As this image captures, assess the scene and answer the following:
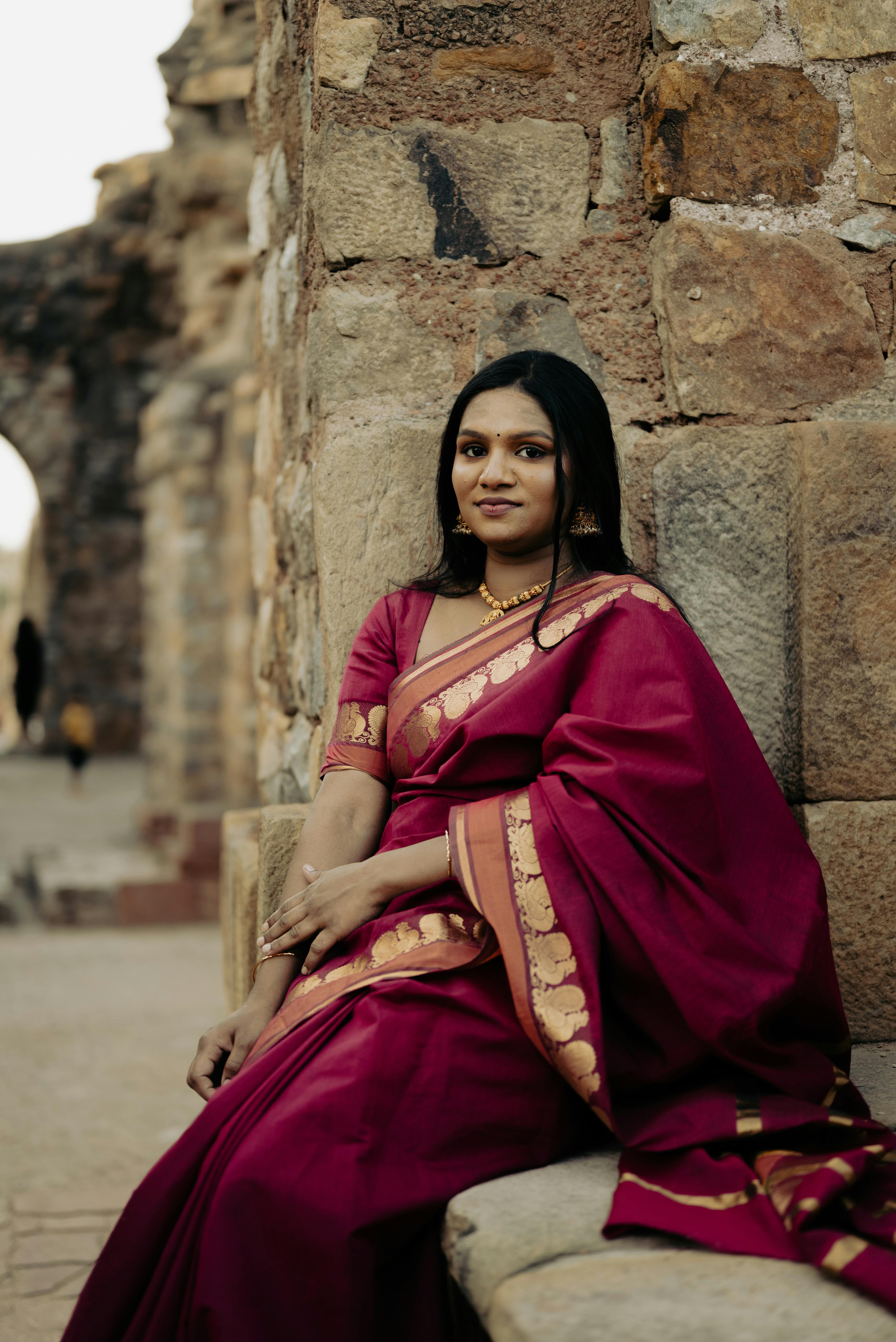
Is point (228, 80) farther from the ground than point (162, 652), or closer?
farther from the ground

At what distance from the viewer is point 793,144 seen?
6.20 ft

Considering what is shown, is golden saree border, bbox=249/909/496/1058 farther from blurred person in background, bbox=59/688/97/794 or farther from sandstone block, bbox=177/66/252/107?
blurred person in background, bbox=59/688/97/794

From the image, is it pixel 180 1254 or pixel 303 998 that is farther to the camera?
pixel 303 998

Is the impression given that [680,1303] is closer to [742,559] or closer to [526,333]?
[742,559]

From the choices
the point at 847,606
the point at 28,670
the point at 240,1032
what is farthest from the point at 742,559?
the point at 28,670

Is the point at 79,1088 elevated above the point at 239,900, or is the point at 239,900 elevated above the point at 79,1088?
the point at 239,900

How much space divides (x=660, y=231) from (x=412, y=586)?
0.76 metres

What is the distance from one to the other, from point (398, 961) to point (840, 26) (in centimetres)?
172

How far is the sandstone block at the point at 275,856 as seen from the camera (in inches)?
74.2

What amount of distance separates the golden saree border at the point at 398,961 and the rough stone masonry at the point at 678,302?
595 millimetres

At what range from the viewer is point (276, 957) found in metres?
1.57

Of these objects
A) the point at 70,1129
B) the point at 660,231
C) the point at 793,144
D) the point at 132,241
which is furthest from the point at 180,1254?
the point at 132,241

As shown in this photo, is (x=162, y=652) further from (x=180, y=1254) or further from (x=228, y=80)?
(x=180, y=1254)

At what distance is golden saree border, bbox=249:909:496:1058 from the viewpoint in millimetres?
1372
